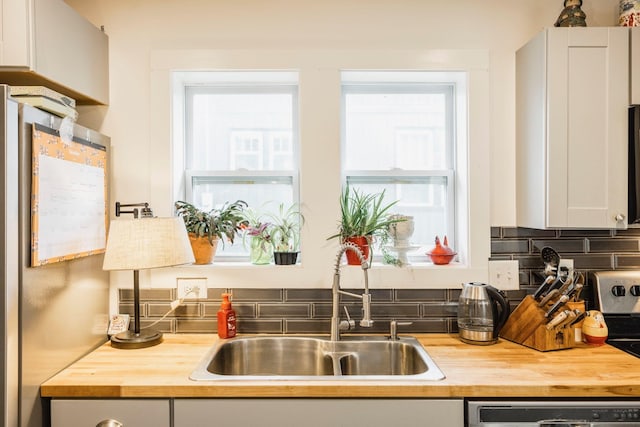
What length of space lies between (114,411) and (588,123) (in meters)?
2.03

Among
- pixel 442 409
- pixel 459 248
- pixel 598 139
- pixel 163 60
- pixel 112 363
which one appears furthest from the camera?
pixel 459 248

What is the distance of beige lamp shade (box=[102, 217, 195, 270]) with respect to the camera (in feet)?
5.53

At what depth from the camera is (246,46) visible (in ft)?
6.74

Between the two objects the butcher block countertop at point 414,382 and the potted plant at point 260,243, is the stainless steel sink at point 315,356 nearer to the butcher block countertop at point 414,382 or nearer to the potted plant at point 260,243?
the butcher block countertop at point 414,382

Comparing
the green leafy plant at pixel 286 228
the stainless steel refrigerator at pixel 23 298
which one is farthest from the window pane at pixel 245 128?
the stainless steel refrigerator at pixel 23 298

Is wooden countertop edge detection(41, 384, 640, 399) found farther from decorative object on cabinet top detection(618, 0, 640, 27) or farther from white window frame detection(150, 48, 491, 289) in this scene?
decorative object on cabinet top detection(618, 0, 640, 27)

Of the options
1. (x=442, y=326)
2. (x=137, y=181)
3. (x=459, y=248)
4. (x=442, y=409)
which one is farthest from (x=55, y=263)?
(x=459, y=248)

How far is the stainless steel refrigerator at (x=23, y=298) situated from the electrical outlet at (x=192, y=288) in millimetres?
486

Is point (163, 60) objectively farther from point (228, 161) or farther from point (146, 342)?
point (146, 342)

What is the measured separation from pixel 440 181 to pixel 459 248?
349 mm

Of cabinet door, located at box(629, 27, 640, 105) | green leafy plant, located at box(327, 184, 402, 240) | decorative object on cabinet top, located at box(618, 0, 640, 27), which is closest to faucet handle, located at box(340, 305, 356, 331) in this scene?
green leafy plant, located at box(327, 184, 402, 240)

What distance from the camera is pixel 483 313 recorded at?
1.86 metres

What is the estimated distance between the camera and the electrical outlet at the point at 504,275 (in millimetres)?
2043

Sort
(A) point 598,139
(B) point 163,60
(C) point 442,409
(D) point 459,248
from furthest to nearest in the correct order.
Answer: (D) point 459,248 < (B) point 163,60 < (A) point 598,139 < (C) point 442,409
